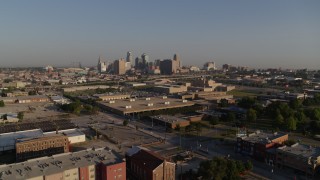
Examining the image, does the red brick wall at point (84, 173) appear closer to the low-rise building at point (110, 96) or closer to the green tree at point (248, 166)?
the green tree at point (248, 166)

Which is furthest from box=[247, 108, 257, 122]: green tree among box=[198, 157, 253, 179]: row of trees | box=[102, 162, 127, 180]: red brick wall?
box=[102, 162, 127, 180]: red brick wall

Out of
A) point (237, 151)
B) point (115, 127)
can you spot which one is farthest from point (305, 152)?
point (115, 127)

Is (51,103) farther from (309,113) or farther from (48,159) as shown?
(309,113)

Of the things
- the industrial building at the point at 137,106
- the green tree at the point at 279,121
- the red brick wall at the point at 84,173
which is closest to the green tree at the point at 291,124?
the green tree at the point at 279,121

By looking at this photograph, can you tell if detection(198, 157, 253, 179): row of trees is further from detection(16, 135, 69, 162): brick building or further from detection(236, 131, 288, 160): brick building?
detection(16, 135, 69, 162): brick building

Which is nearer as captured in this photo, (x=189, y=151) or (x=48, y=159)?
(x=48, y=159)

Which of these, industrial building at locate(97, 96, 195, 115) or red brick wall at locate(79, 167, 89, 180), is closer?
red brick wall at locate(79, 167, 89, 180)
